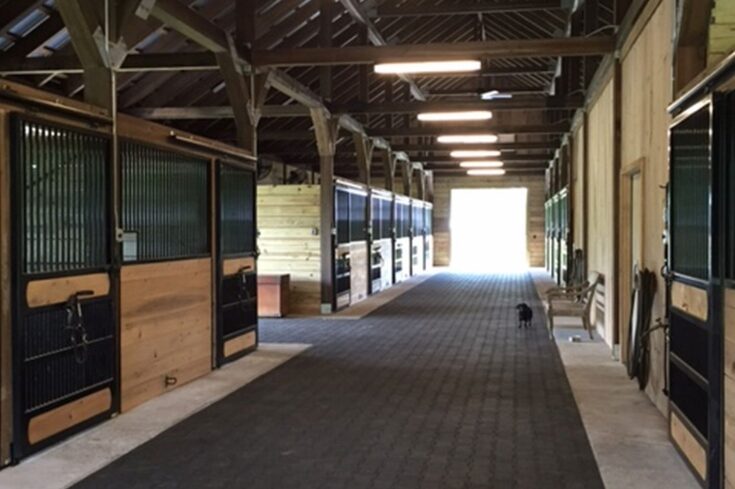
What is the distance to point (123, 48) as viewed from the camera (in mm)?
5020

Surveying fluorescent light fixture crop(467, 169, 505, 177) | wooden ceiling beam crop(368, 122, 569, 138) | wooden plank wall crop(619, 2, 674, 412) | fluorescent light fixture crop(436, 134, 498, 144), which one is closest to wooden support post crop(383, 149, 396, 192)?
fluorescent light fixture crop(436, 134, 498, 144)

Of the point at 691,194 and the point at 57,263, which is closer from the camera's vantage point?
the point at 691,194

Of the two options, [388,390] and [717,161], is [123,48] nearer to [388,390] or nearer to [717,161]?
[388,390]

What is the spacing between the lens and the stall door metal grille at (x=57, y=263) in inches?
154

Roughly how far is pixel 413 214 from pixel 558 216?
5.01 m

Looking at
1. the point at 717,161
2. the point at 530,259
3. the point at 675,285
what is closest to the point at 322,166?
the point at 675,285

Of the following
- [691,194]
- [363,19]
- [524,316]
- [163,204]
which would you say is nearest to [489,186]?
[363,19]

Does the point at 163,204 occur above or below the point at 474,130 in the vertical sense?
below

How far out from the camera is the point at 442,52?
778 cm

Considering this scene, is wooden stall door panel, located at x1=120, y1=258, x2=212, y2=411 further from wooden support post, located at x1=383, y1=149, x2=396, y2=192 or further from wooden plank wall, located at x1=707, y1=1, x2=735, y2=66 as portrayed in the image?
wooden support post, located at x1=383, y1=149, x2=396, y2=192

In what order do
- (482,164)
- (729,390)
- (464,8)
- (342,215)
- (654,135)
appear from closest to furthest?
(729,390) → (654,135) → (342,215) → (464,8) → (482,164)

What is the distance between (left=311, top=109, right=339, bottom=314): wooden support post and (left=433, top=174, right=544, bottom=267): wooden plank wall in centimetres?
1420

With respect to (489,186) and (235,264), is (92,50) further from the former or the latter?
(489,186)

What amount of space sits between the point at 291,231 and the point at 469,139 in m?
5.67
